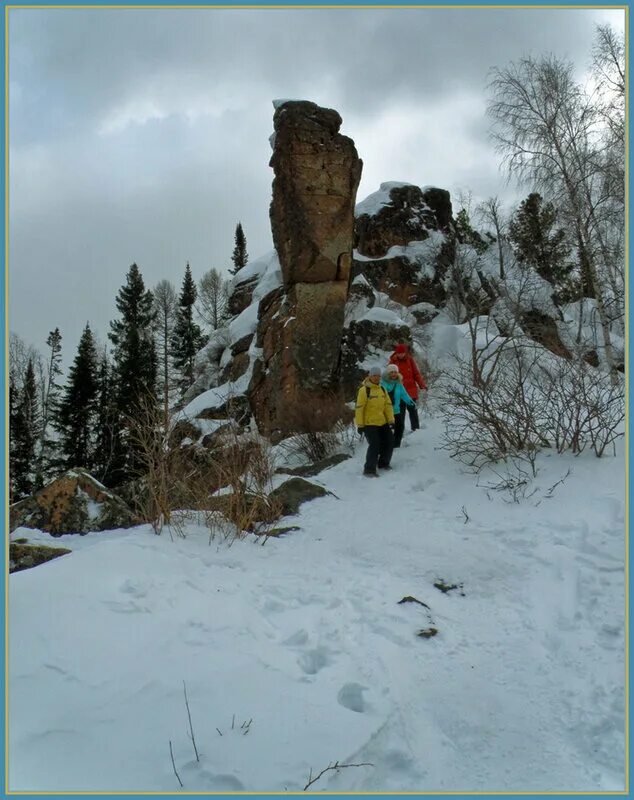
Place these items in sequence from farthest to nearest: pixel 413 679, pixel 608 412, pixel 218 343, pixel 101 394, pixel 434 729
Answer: pixel 101 394 < pixel 218 343 < pixel 608 412 < pixel 413 679 < pixel 434 729

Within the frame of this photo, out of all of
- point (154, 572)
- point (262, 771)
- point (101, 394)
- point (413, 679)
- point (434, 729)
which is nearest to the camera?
point (262, 771)

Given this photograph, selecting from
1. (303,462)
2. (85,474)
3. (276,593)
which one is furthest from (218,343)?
(276,593)

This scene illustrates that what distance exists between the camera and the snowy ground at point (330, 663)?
A: 251cm

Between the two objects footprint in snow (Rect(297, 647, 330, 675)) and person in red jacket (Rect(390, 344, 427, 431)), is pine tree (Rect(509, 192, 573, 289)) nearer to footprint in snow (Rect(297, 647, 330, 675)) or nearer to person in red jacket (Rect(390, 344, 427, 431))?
person in red jacket (Rect(390, 344, 427, 431))

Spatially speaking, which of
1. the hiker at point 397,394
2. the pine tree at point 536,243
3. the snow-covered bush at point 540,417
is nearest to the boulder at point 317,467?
the hiker at point 397,394

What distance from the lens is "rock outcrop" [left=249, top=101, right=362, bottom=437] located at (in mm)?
14555

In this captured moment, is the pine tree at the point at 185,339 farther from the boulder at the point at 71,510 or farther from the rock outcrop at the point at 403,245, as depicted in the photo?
the boulder at the point at 71,510

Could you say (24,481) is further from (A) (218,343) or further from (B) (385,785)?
(B) (385,785)

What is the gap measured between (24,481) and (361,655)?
2352cm

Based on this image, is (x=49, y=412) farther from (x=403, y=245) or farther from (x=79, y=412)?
(x=403, y=245)

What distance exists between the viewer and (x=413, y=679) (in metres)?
3.31

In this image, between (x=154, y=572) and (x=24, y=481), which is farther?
(x=24, y=481)

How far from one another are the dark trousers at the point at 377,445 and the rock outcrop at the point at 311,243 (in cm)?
599

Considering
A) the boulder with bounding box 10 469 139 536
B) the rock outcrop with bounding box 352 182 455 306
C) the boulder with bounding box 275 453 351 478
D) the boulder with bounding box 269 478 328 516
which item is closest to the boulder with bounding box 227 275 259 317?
the rock outcrop with bounding box 352 182 455 306
